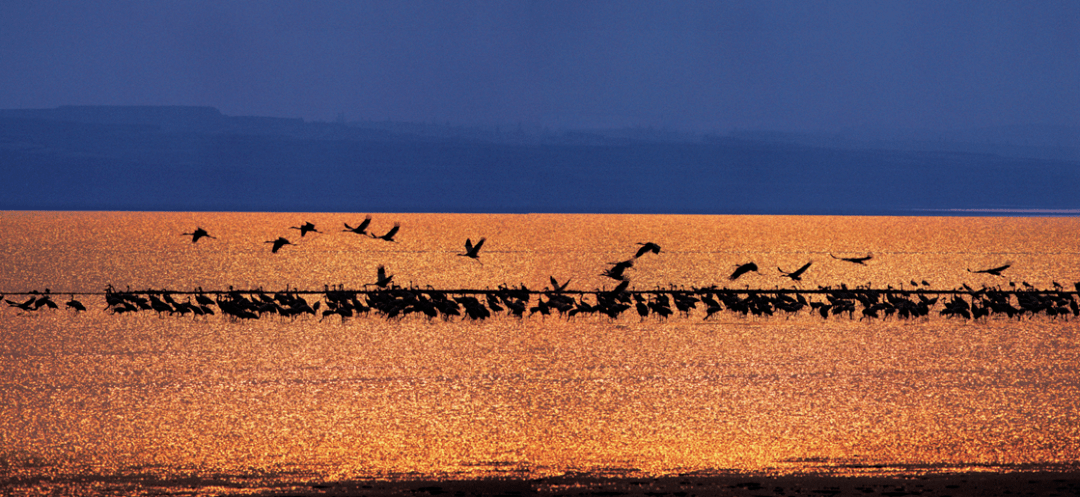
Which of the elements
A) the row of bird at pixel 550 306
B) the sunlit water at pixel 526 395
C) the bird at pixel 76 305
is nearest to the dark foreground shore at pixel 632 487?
the sunlit water at pixel 526 395

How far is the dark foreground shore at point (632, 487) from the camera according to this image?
11.1 m

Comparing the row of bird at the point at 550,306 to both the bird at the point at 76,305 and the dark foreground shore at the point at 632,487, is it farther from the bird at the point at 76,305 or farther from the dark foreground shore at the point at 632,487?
the dark foreground shore at the point at 632,487

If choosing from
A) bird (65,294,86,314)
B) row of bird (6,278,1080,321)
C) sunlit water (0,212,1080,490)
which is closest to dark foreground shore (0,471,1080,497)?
sunlit water (0,212,1080,490)

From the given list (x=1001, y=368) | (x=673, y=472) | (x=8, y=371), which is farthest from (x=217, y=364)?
(x=1001, y=368)

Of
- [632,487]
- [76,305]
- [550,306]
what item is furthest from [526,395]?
[76,305]

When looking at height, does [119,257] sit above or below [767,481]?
above

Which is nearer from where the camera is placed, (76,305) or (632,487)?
(632,487)

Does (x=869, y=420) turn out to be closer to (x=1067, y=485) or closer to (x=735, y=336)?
(x=1067, y=485)

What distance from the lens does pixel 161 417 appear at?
15.1 meters

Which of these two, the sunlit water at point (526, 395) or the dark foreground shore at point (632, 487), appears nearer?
the dark foreground shore at point (632, 487)

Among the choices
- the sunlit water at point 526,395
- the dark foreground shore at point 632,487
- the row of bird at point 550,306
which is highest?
the row of bird at point 550,306

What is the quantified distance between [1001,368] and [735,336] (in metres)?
6.67

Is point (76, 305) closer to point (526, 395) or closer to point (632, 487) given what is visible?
point (526, 395)

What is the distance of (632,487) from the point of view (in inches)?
448
